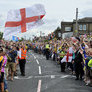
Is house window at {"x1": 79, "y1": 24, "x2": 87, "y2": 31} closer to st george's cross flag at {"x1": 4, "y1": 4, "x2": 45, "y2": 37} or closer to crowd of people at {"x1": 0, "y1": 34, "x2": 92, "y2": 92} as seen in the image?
crowd of people at {"x1": 0, "y1": 34, "x2": 92, "y2": 92}

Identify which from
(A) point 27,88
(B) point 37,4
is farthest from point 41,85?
(B) point 37,4

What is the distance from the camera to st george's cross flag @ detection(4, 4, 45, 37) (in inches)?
326

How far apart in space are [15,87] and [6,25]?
258 cm

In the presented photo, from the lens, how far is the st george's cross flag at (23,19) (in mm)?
8273

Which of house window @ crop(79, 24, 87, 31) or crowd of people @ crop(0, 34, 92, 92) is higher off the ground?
house window @ crop(79, 24, 87, 31)

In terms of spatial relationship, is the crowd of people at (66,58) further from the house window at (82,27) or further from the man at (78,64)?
the house window at (82,27)

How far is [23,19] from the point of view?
8.67 m

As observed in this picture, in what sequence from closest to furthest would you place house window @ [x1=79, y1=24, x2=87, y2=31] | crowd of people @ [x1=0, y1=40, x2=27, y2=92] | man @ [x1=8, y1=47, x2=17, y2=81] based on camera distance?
crowd of people @ [x1=0, y1=40, x2=27, y2=92], man @ [x1=8, y1=47, x2=17, y2=81], house window @ [x1=79, y1=24, x2=87, y2=31]

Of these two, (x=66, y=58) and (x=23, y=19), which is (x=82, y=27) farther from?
(x=23, y=19)

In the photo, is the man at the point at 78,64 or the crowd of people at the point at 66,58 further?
the man at the point at 78,64

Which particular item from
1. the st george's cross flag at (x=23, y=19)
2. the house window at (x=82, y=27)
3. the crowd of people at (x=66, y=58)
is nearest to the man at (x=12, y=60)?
the crowd of people at (x=66, y=58)

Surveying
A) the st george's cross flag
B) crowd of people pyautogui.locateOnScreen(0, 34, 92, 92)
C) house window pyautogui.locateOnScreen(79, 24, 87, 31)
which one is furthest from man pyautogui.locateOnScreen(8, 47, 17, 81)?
house window pyautogui.locateOnScreen(79, 24, 87, 31)

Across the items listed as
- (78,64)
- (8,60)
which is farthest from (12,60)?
(78,64)

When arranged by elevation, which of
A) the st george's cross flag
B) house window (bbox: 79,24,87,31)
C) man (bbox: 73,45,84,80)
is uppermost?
house window (bbox: 79,24,87,31)
